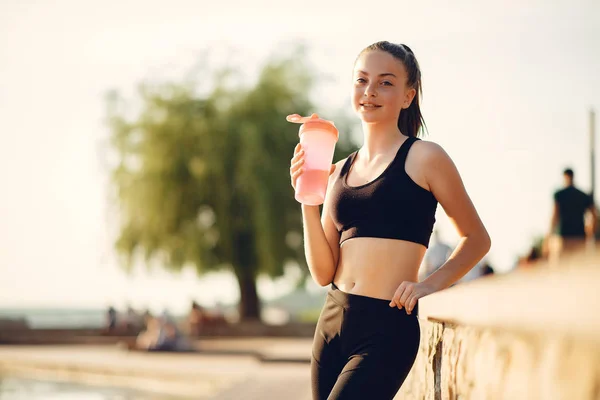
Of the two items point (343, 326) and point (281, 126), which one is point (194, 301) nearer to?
point (281, 126)

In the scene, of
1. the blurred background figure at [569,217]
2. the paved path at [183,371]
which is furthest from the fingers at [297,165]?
the blurred background figure at [569,217]

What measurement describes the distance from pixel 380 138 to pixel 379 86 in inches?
6.5

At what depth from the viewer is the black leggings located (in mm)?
2238

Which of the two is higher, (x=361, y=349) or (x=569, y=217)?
(x=361, y=349)

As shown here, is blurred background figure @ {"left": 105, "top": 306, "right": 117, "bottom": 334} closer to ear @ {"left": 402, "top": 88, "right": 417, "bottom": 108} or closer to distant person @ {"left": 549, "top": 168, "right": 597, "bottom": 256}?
distant person @ {"left": 549, "top": 168, "right": 597, "bottom": 256}

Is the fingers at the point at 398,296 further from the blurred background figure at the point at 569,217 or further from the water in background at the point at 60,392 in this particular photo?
the water in background at the point at 60,392

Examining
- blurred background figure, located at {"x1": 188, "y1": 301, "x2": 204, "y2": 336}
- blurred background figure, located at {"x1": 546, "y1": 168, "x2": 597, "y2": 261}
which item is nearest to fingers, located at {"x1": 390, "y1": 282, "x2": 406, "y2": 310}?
blurred background figure, located at {"x1": 546, "y1": 168, "x2": 597, "y2": 261}

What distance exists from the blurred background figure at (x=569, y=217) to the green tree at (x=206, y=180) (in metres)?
12.6

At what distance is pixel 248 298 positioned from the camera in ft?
84.1

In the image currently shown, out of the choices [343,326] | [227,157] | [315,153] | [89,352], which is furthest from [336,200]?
[227,157]

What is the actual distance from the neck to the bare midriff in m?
0.30

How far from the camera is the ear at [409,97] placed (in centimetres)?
257

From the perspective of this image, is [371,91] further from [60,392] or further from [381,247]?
[60,392]

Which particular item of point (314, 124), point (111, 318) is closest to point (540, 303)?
point (314, 124)
